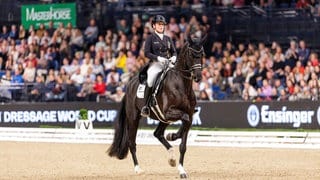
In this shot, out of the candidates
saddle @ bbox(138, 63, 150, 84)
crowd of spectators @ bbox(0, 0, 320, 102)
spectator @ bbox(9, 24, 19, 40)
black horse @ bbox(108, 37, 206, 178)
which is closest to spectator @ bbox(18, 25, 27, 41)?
crowd of spectators @ bbox(0, 0, 320, 102)

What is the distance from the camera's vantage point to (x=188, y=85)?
443 inches

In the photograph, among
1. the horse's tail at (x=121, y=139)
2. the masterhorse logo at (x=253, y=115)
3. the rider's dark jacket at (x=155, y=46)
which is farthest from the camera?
the masterhorse logo at (x=253, y=115)

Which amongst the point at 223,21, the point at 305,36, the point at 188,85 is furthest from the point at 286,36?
the point at 188,85

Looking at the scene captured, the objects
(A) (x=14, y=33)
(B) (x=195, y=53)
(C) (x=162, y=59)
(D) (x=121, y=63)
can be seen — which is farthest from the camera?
(A) (x=14, y=33)

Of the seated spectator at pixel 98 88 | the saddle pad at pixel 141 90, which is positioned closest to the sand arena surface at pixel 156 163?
the saddle pad at pixel 141 90

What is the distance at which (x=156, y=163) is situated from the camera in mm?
13484

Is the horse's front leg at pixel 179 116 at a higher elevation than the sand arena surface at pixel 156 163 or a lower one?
higher

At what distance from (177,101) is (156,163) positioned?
8.36 feet

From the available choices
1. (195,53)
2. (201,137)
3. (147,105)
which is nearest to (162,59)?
(147,105)

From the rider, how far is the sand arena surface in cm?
123

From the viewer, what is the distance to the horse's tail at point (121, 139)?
12.2 metres

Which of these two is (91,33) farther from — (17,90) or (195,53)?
(195,53)

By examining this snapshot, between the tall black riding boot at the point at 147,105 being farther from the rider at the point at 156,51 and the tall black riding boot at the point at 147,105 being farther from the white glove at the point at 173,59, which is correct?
the white glove at the point at 173,59

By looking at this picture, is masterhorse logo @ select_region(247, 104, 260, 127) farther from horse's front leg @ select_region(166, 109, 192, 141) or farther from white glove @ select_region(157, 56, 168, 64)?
horse's front leg @ select_region(166, 109, 192, 141)
